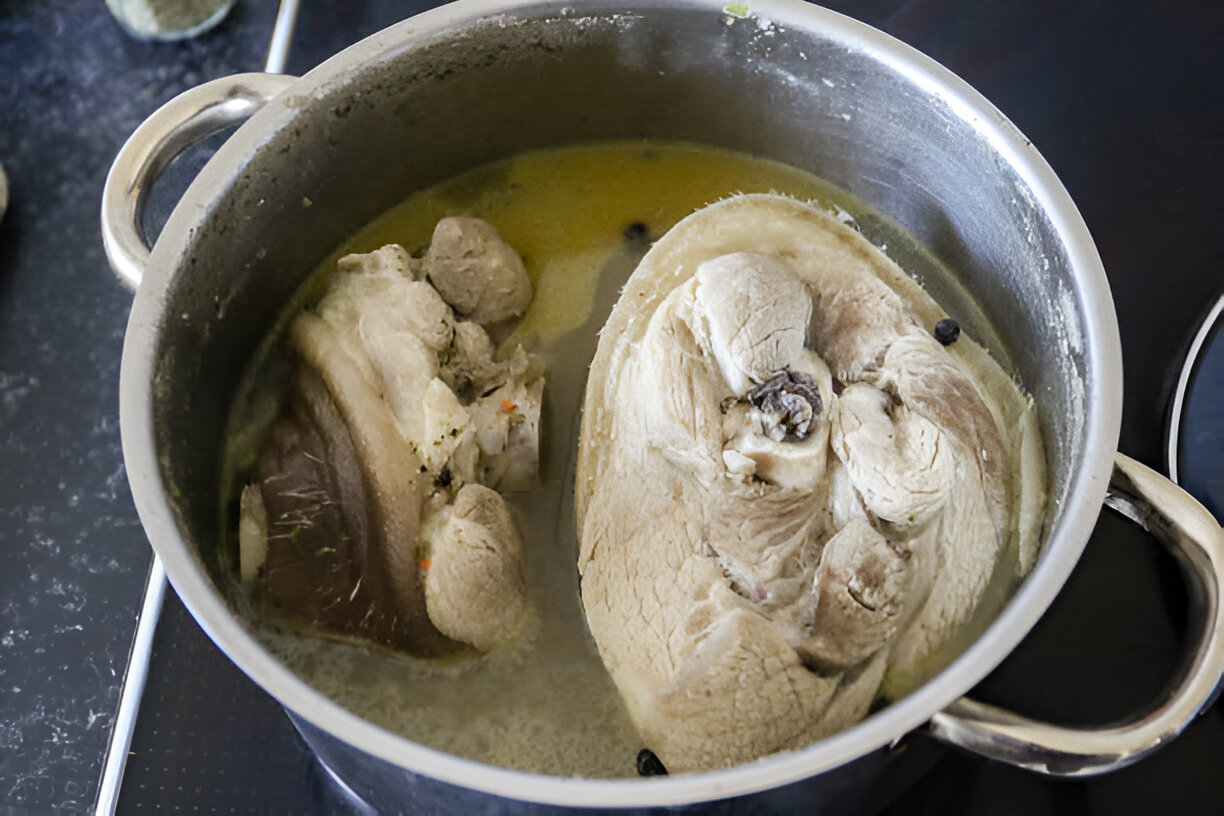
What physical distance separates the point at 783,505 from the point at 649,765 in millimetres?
296

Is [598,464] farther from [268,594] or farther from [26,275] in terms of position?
[26,275]

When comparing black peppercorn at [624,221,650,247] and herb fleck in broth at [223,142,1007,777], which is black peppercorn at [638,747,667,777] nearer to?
herb fleck in broth at [223,142,1007,777]

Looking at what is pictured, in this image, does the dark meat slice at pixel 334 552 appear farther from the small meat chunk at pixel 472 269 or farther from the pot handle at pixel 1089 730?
the pot handle at pixel 1089 730

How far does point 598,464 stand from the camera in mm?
1157

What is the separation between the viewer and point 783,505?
1050 millimetres

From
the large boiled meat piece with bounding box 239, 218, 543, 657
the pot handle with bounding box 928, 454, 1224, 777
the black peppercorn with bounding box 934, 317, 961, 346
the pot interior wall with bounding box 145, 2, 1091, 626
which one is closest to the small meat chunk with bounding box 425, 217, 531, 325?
the large boiled meat piece with bounding box 239, 218, 543, 657

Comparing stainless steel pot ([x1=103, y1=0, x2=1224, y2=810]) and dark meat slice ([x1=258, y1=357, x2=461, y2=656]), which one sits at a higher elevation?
stainless steel pot ([x1=103, y1=0, x2=1224, y2=810])

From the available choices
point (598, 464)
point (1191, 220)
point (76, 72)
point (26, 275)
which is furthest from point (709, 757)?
point (76, 72)

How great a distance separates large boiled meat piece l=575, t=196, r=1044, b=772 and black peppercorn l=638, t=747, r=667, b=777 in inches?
0.9

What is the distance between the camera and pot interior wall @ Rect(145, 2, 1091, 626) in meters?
1.11

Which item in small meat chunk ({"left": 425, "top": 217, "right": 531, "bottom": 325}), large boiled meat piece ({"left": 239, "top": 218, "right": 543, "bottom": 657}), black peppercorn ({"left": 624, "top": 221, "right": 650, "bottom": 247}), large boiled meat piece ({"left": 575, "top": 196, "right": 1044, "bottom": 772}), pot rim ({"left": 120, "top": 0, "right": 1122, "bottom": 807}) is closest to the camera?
pot rim ({"left": 120, "top": 0, "right": 1122, "bottom": 807})

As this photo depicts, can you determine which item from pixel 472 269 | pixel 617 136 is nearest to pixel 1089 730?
pixel 472 269

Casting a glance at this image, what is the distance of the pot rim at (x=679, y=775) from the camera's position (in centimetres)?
77

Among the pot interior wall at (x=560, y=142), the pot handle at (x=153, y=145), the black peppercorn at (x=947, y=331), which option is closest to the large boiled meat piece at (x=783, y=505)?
the black peppercorn at (x=947, y=331)
